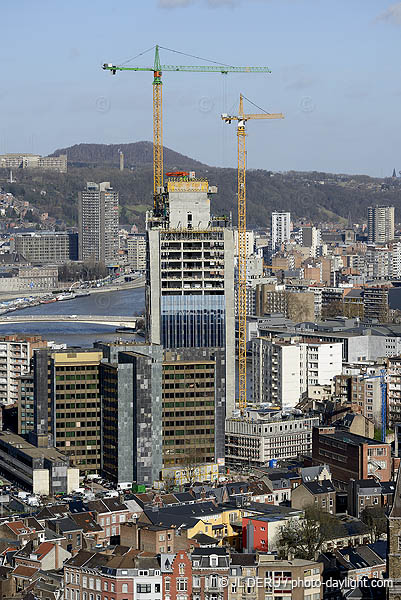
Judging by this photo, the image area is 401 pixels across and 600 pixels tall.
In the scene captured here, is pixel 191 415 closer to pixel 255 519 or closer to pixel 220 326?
pixel 220 326

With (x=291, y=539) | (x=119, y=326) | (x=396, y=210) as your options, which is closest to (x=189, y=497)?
(x=291, y=539)

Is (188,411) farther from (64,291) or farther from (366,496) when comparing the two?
(64,291)

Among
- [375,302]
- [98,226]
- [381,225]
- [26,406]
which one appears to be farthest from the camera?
[381,225]

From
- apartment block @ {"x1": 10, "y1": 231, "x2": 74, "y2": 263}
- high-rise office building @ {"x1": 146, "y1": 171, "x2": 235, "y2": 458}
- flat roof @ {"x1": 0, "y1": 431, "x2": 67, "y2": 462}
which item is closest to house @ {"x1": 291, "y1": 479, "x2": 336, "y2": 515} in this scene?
flat roof @ {"x1": 0, "y1": 431, "x2": 67, "y2": 462}

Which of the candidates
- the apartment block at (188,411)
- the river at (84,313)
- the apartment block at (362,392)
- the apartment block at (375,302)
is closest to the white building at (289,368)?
the apartment block at (362,392)

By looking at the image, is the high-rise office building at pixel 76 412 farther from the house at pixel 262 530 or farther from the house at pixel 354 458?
the house at pixel 262 530

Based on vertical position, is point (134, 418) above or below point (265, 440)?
above

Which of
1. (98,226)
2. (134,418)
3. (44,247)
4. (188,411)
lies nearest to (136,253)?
(98,226)
